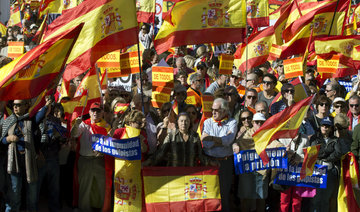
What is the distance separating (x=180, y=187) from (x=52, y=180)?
6.40ft

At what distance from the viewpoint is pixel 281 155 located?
9.36m

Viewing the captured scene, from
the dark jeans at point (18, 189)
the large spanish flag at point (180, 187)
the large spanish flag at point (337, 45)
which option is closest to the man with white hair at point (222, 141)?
the large spanish flag at point (180, 187)

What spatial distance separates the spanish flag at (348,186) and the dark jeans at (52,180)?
13.8ft

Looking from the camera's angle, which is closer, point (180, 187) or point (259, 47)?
point (180, 187)

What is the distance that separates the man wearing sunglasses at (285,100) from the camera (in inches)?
423

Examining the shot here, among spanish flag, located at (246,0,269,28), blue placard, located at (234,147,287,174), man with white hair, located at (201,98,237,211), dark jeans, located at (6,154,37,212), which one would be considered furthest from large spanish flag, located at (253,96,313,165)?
spanish flag, located at (246,0,269,28)

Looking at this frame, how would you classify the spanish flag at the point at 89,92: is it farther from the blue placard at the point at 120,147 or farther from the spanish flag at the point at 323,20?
the spanish flag at the point at 323,20

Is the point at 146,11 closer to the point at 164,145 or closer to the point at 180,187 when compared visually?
the point at 164,145

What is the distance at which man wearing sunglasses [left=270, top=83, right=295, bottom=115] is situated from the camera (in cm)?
1074

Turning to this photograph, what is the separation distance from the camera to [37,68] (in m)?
→ 8.37

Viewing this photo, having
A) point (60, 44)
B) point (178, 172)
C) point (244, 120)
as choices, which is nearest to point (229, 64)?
point (244, 120)

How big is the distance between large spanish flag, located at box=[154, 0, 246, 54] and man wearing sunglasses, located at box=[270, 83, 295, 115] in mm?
1135

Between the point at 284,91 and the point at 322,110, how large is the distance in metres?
0.75

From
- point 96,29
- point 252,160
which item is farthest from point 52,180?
point 252,160
